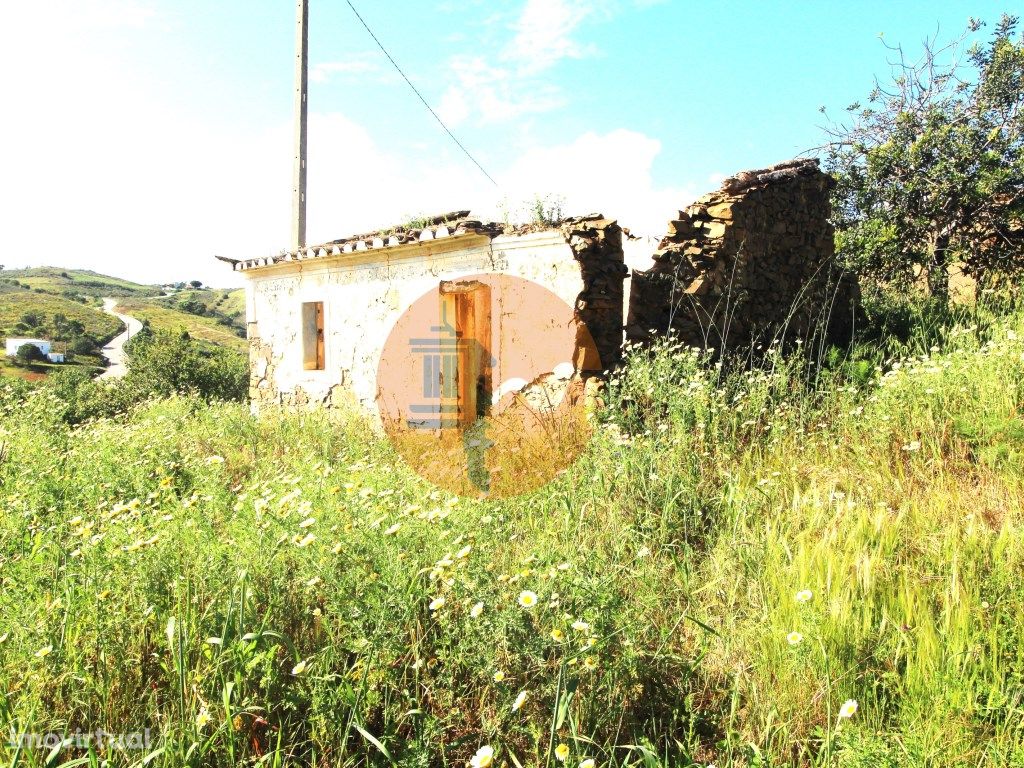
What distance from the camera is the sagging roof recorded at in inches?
254

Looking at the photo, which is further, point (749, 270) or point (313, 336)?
point (313, 336)

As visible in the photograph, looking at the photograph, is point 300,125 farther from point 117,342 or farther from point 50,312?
point 50,312

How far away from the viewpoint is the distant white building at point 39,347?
3531 centimetres

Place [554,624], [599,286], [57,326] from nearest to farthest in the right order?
[554,624] < [599,286] < [57,326]

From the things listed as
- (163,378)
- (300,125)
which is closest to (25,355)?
(163,378)

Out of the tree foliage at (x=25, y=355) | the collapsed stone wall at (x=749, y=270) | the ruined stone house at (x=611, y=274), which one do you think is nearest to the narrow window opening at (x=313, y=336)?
the ruined stone house at (x=611, y=274)

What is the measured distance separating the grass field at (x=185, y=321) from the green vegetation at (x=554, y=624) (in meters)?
42.2

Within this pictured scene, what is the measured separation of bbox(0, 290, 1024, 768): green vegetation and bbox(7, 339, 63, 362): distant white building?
131 feet

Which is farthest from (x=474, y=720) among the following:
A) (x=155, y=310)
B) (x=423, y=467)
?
(x=155, y=310)

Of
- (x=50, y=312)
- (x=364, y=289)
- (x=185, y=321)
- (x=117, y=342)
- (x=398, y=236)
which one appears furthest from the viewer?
(x=185, y=321)

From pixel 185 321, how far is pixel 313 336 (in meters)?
45.6

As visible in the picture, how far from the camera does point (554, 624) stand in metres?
2.21

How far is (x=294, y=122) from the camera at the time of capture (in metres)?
10.3

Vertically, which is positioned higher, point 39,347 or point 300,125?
point 300,125
